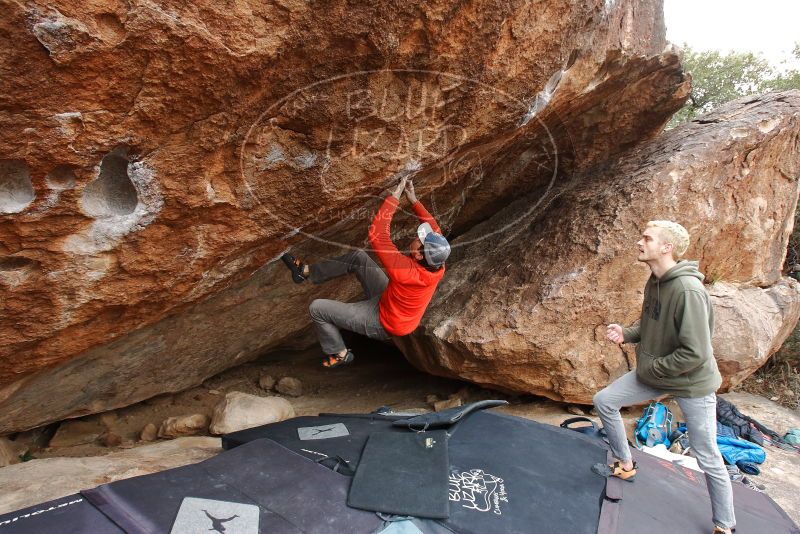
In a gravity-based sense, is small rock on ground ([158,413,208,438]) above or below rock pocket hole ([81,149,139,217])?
below

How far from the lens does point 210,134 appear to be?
2619 millimetres

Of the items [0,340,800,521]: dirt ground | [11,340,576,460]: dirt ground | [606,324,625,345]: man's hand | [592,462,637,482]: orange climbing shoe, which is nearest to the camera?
[606,324,625,345]: man's hand

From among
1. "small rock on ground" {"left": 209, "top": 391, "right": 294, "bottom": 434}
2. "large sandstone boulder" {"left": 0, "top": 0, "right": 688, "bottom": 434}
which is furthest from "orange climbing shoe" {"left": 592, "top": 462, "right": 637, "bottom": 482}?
"small rock on ground" {"left": 209, "top": 391, "right": 294, "bottom": 434}

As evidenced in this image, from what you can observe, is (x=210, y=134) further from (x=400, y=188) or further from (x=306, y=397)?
(x=306, y=397)

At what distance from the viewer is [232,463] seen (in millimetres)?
2803

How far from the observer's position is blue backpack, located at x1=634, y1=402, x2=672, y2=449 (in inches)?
167

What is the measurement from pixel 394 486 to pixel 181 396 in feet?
11.7

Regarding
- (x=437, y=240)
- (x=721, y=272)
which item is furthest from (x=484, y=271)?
(x=721, y=272)

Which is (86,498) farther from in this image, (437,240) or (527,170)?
(527,170)

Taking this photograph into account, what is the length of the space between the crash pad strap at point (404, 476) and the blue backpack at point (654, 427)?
211 centimetres

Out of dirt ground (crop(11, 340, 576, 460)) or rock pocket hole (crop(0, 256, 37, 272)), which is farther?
dirt ground (crop(11, 340, 576, 460))

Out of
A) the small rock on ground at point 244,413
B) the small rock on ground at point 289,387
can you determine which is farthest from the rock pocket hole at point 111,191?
the small rock on ground at point 289,387

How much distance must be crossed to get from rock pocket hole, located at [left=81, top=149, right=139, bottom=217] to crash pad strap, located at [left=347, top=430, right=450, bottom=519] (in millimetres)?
1907

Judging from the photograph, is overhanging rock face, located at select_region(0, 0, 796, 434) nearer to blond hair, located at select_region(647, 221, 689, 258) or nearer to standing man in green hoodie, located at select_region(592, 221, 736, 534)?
blond hair, located at select_region(647, 221, 689, 258)
